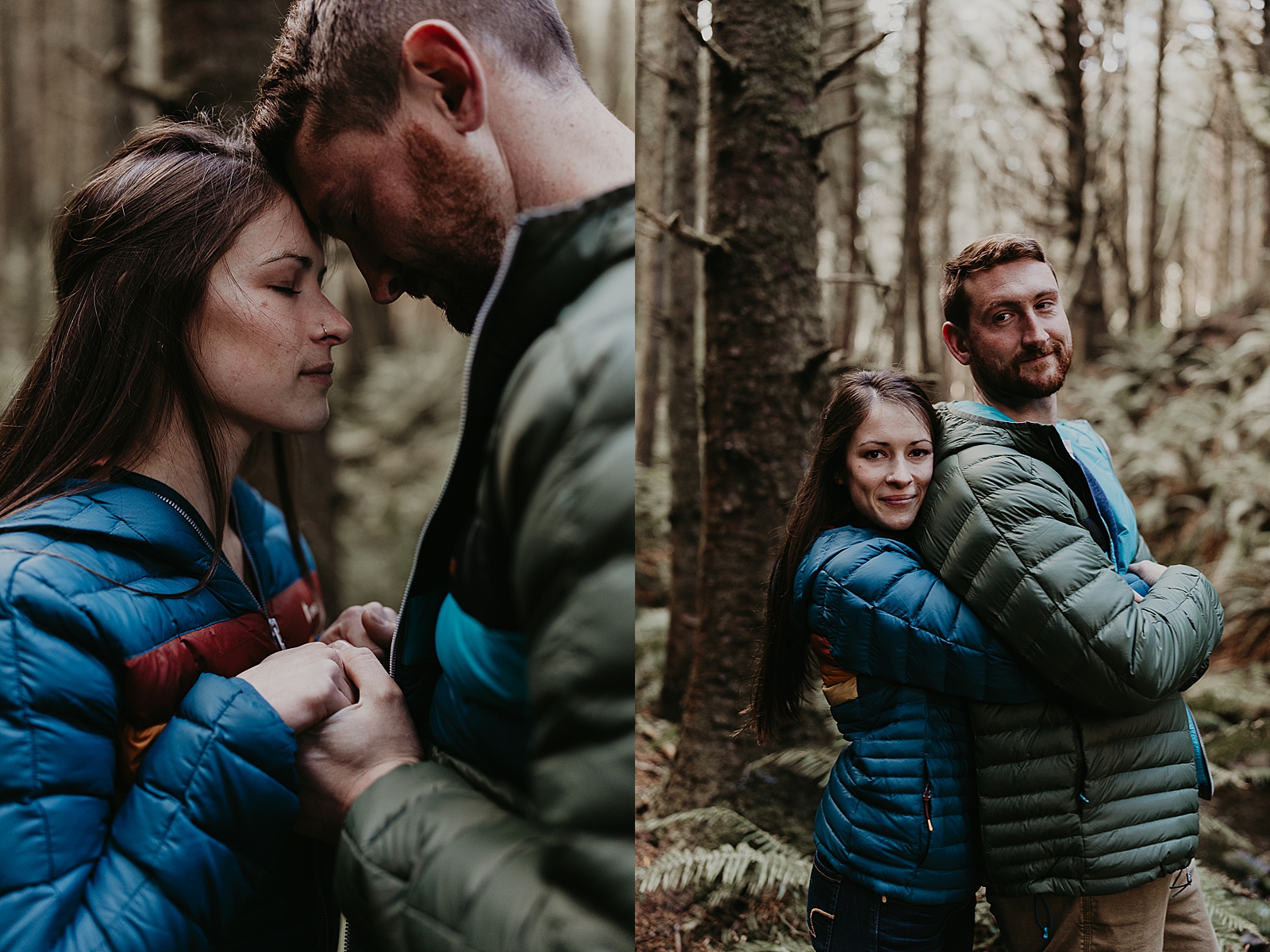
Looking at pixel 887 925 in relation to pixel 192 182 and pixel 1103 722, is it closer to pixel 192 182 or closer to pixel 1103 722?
pixel 1103 722

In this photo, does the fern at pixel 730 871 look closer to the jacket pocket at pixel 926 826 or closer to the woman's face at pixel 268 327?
the jacket pocket at pixel 926 826

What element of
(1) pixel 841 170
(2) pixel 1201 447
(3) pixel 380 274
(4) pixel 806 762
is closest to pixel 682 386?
(4) pixel 806 762

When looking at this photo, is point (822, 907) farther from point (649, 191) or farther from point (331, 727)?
point (649, 191)

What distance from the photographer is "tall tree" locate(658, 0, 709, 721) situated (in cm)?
448

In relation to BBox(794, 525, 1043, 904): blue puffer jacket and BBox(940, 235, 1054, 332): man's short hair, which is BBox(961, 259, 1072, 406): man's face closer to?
BBox(940, 235, 1054, 332): man's short hair

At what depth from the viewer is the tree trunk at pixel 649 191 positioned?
5.97m

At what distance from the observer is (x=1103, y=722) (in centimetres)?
182

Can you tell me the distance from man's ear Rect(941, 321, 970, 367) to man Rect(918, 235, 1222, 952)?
0.21ft

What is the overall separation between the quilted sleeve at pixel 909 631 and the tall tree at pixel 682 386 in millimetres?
2374

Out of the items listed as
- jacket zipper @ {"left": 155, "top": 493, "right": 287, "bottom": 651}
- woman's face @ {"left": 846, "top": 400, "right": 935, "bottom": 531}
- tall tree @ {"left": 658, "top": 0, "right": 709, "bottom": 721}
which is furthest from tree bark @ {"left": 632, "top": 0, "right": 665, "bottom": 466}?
jacket zipper @ {"left": 155, "top": 493, "right": 287, "bottom": 651}

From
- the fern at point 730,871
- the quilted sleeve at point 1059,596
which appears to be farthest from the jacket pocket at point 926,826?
the fern at point 730,871

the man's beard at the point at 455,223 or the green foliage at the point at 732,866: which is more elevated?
the man's beard at the point at 455,223

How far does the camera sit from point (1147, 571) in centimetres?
193

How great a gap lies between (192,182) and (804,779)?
112 inches
